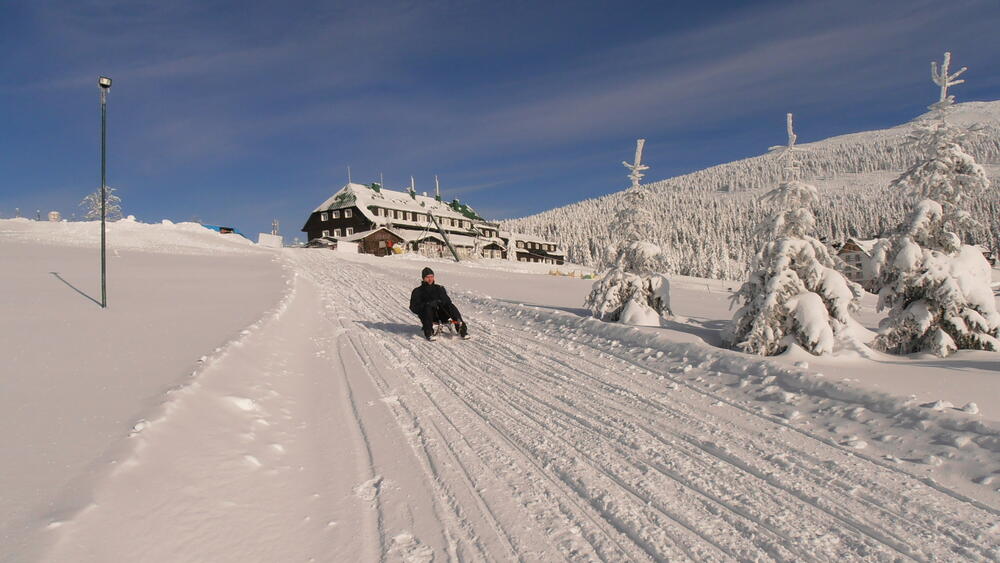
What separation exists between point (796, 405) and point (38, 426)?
7.68 m

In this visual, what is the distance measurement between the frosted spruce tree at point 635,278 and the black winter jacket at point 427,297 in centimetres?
A: 401

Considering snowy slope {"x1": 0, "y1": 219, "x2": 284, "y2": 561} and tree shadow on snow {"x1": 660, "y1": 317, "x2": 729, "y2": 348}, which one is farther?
tree shadow on snow {"x1": 660, "y1": 317, "x2": 729, "y2": 348}

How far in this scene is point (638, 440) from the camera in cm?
502

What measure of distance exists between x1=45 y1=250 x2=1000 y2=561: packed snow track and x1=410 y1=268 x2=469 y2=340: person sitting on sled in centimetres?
281

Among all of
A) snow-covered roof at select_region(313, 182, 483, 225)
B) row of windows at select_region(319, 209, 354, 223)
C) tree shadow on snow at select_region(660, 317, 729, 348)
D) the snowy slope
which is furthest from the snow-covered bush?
row of windows at select_region(319, 209, 354, 223)

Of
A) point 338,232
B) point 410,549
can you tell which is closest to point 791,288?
point 410,549

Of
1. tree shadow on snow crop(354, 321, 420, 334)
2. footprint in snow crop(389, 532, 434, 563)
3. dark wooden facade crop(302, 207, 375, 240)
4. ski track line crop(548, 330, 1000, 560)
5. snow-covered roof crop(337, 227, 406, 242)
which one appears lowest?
footprint in snow crop(389, 532, 434, 563)

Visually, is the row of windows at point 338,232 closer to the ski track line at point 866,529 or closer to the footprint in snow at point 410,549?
the footprint in snow at point 410,549

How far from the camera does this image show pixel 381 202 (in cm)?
7394

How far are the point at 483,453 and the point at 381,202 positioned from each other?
7271 centimetres

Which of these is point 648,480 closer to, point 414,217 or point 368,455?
point 368,455

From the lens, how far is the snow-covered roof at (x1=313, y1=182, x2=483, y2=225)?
70.9 metres

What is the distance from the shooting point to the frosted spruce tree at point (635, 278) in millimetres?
12086

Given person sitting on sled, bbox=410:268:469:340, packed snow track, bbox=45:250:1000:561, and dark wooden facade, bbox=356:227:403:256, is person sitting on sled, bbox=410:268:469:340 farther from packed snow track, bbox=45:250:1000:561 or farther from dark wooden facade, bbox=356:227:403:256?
dark wooden facade, bbox=356:227:403:256
